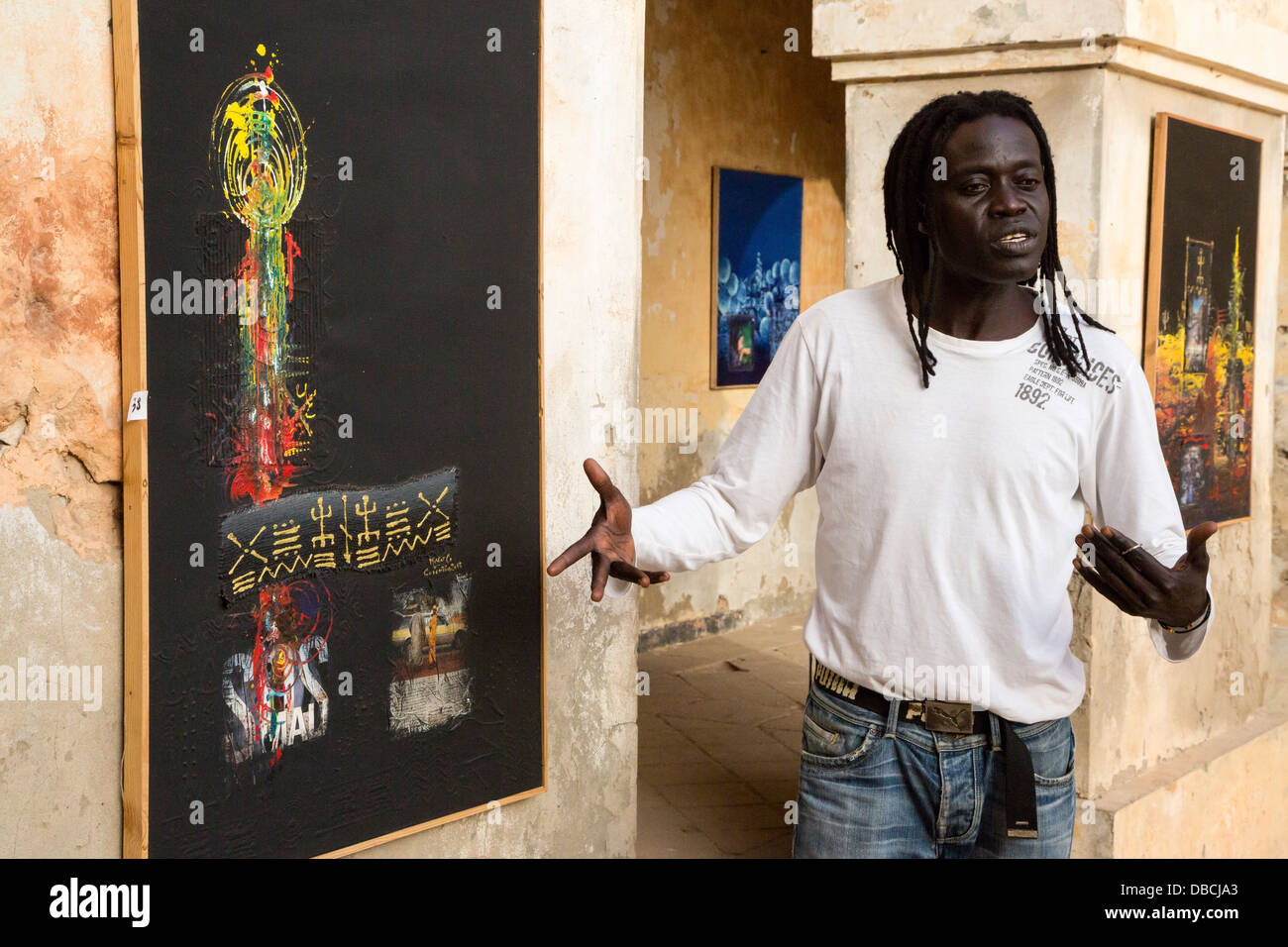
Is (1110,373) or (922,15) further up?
(922,15)

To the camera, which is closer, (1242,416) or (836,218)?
(1242,416)

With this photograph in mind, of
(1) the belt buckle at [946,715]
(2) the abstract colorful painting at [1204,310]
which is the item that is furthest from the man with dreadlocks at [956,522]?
(2) the abstract colorful painting at [1204,310]

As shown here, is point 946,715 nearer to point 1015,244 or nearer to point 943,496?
point 943,496

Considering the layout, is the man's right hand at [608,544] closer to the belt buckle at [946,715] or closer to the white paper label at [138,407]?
the belt buckle at [946,715]

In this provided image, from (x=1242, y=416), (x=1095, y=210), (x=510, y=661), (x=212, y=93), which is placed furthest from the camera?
(x=1242, y=416)

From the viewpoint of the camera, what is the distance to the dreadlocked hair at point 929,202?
8.10 ft

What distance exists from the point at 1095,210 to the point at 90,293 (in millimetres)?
2889

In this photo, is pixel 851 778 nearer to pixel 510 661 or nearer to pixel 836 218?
pixel 510 661

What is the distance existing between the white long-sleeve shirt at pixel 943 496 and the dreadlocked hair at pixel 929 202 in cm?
3

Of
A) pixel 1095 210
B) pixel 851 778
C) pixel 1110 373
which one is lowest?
pixel 851 778

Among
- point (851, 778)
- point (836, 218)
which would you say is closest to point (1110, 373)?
point (851, 778)

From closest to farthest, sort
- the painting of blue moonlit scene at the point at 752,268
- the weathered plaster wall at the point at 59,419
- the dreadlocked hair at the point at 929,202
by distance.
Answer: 1. the dreadlocked hair at the point at 929,202
2. the weathered plaster wall at the point at 59,419
3. the painting of blue moonlit scene at the point at 752,268

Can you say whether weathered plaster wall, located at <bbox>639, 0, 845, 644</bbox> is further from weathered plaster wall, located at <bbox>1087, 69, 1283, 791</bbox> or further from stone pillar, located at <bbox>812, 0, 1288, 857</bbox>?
weathered plaster wall, located at <bbox>1087, 69, 1283, 791</bbox>

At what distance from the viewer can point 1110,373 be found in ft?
8.07
